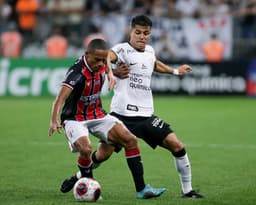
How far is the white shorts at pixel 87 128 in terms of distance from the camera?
9281 millimetres

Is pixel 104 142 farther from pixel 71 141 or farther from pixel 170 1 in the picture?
pixel 170 1

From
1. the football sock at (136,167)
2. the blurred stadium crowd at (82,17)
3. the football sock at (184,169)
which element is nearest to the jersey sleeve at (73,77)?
the football sock at (136,167)

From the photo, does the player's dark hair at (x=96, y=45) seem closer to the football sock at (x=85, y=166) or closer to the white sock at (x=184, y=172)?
the football sock at (x=85, y=166)

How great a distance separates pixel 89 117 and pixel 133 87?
0.69m

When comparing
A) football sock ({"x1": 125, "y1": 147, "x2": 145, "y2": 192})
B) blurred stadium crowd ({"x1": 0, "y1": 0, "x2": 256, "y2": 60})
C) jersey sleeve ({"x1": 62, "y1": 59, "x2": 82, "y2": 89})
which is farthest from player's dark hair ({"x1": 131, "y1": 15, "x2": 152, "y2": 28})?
blurred stadium crowd ({"x1": 0, "y1": 0, "x2": 256, "y2": 60})

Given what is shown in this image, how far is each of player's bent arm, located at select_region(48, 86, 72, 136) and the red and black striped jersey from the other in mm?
145

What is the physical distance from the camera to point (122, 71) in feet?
31.8

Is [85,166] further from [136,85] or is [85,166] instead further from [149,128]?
[136,85]

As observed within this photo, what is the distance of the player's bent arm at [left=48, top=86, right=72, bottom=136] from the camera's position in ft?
29.6

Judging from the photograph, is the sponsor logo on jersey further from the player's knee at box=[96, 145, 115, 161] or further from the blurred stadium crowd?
the blurred stadium crowd

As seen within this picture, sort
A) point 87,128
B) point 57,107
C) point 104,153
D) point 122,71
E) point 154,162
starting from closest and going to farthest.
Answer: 1. point 57,107
2. point 87,128
3. point 122,71
4. point 104,153
5. point 154,162

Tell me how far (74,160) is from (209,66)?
509 inches

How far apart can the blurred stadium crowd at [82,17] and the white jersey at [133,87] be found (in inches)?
629

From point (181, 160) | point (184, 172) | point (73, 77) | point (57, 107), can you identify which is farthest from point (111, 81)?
point (184, 172)
